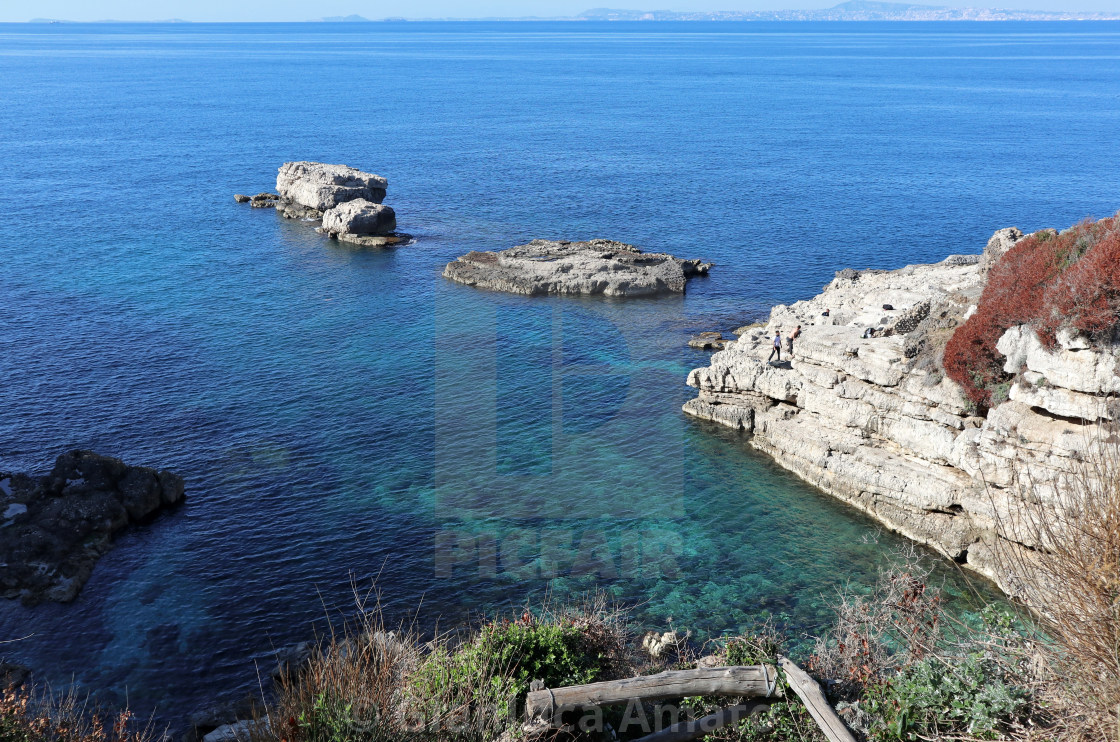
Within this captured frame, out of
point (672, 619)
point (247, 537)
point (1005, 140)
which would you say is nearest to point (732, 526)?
point (672, 619)

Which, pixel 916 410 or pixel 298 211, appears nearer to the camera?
pixel 916 410

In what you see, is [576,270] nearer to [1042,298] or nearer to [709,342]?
[709,342]

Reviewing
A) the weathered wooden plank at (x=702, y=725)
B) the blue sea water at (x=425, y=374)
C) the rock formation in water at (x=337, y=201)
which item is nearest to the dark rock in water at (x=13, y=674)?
the blue sea water at (x=425, y=374)

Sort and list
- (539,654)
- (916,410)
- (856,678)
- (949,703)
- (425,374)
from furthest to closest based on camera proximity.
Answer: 1. (425,374)
2. (916,410)
3. (539,654)
4. (856,678)
5. (949,703)

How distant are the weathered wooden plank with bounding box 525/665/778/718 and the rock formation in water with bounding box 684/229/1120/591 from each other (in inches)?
507

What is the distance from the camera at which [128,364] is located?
5238cm

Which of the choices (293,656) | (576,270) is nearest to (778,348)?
(576,270)

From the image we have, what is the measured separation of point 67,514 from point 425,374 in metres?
21.6

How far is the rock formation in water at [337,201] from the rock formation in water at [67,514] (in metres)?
46.3

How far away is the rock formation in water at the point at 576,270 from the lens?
223ft

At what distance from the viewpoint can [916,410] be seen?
125ft

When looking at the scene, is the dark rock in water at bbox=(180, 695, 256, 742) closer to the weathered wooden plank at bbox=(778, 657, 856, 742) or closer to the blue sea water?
the blue sea water

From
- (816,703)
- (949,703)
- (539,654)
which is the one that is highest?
(949,703)

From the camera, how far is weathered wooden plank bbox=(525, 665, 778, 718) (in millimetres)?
17750
